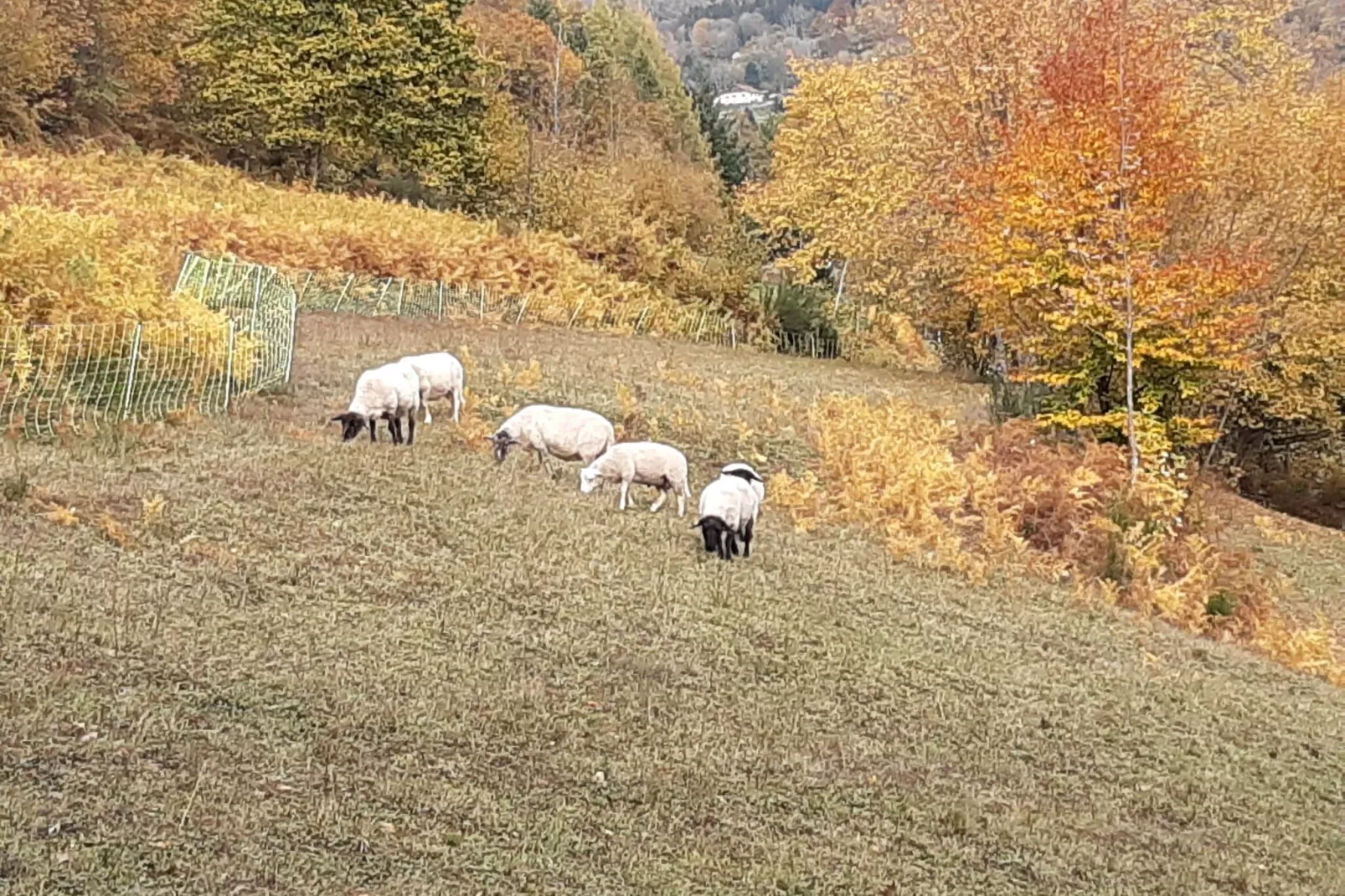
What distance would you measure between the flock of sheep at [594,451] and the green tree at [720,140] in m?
51.7

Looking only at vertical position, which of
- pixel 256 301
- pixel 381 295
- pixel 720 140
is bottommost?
pixel 381 295

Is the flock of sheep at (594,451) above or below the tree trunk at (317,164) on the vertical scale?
below

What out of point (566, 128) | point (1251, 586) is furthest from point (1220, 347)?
point (566, 128)

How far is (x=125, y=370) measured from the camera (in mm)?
11031

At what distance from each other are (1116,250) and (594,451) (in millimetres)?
8567

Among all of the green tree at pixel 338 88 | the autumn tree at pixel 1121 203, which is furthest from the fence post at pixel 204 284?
the green tree at pixel 338 88

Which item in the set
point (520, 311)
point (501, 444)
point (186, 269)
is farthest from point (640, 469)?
point (520, 311)

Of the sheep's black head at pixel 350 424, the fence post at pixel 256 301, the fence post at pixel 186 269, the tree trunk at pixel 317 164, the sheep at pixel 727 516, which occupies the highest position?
the tree trunk at pixel 317 164

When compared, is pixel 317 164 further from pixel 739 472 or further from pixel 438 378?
pixel 739 472

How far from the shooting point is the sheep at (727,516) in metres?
9.89

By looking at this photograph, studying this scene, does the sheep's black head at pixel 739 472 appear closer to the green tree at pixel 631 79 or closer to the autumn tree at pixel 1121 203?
the autumn tree at pixel 1121 203

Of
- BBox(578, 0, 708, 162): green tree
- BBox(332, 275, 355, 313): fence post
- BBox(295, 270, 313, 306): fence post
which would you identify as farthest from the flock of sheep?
BBox(578, 0, 708, 162): green tree

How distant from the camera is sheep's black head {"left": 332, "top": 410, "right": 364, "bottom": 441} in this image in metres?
11.3

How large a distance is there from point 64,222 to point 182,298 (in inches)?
47.7
